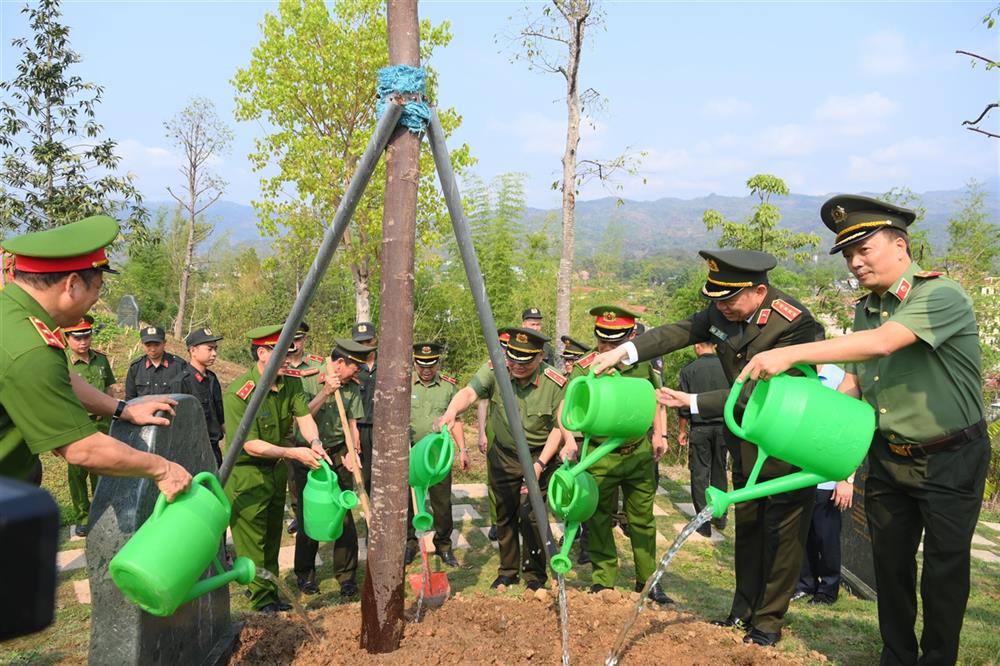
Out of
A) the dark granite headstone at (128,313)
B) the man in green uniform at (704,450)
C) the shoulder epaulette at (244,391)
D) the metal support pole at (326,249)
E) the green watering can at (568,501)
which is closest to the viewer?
the metal support pole at (326,249)

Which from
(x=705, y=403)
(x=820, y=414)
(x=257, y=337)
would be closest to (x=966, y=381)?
(x=820, y=414)

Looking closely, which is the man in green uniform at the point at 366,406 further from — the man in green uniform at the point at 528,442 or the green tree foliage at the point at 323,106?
the green tree foliage at the point at 323,106

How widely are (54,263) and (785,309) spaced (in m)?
3.06

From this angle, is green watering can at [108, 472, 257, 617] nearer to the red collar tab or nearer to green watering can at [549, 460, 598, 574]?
the red collar tab

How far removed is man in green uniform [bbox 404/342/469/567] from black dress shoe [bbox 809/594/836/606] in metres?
2.60

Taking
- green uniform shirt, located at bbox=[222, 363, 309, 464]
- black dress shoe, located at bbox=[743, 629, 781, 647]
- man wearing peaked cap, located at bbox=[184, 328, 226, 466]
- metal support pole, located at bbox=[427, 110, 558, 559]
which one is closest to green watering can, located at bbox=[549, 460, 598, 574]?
metal support pole, located at bbox=[427, 110, 558, 559]

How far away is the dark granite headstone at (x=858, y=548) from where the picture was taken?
465 centimetres

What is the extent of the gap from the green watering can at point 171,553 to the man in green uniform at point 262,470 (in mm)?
1547

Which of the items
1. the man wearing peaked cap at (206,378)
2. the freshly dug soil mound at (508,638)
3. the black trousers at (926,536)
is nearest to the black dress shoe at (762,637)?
the freshly dug soil mound at (508,638)

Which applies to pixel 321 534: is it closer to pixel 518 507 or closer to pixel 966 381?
pixel 518 507

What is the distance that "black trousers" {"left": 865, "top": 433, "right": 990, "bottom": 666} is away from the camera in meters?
2.64

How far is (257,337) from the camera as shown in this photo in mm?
4168

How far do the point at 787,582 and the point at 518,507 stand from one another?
1886mm

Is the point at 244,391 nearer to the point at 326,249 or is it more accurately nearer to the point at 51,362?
the point at 326,249
